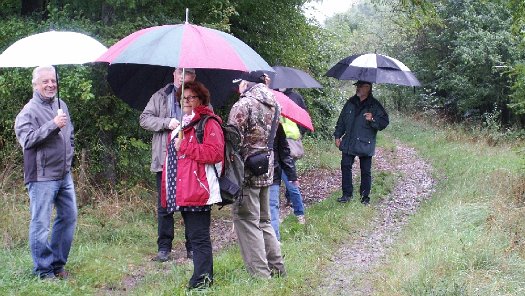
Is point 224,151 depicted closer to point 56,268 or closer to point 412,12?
point 56,268

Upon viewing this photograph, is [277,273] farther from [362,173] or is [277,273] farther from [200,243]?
[362,173]

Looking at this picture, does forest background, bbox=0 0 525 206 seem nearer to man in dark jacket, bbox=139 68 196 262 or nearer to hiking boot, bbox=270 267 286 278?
man in dark jacket, bbox=139 68 196 262

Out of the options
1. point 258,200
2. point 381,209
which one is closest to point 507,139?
point 381,209

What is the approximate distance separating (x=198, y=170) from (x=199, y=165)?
0.14ft

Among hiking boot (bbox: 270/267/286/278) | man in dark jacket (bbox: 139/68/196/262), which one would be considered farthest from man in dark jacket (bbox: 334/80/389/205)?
hiking boot (bbox: 270/267/286/278)

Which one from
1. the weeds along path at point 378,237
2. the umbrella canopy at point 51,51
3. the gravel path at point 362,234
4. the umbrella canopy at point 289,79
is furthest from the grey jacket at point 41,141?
the umbrella canopy at point 289,79

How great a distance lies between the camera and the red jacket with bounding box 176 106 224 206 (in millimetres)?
4863

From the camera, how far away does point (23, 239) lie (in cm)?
675

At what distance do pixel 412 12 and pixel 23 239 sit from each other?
776 centimetres

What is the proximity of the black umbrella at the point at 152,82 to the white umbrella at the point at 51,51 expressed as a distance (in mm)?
949

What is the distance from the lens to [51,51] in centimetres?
519

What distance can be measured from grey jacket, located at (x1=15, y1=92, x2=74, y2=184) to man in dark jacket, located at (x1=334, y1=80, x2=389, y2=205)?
5.11m

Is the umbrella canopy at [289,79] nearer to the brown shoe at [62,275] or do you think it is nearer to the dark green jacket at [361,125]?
the dark green jacket at [361,125]

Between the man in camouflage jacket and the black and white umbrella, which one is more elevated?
the black and white umbrella
